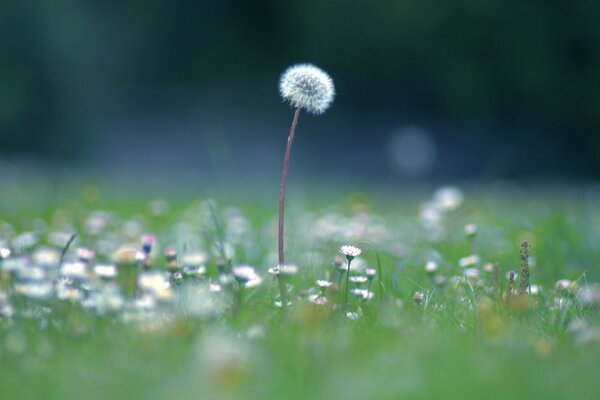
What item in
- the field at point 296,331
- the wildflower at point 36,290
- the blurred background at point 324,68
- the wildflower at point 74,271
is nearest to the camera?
the field at point 296,331

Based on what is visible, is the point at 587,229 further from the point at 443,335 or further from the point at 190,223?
the point at 443,335

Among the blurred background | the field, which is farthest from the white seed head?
the blurred background

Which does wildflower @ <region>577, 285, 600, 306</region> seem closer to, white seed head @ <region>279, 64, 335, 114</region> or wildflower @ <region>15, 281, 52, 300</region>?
white seed head @ <region>279, 64, 335, 114</region>

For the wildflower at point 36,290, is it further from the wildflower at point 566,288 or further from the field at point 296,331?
the wildflower at point 566,288

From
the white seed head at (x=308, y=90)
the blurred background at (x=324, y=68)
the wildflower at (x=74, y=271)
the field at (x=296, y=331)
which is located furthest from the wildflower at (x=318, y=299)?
the blurred background at (x=324, y=68)

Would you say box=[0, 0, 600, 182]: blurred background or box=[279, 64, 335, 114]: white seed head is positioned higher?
box=[0, 0, 600, 182]: blurred background

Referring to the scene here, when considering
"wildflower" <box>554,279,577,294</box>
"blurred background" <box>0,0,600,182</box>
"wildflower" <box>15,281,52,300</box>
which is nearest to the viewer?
"wildflower" <box>15,281,52,300</box>

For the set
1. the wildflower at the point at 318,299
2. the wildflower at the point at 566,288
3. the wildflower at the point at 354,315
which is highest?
the wildflower at the point at 566,288

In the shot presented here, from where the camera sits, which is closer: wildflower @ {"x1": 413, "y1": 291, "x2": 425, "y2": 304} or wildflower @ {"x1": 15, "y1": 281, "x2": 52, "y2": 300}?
wildflower @ {"x1": 15, "y1": 281, "x2": 52, "y2": 300}
